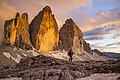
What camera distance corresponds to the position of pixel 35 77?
4225cm

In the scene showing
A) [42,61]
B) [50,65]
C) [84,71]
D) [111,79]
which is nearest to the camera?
[111,79]

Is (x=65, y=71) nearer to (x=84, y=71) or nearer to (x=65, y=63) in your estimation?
(x=84, y=71)

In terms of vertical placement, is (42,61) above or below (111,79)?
above

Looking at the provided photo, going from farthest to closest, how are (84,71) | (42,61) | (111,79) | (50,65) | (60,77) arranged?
1. (42,61)
2. (50,65)
3. (84,71)
4. (60,77)
5. (111,79)

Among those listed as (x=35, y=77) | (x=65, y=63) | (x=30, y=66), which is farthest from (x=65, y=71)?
(x=30, y=66)

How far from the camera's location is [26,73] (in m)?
44.7

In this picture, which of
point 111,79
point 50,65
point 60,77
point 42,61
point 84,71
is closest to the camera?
point 111,79

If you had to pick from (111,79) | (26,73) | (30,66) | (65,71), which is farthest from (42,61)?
(111,79)

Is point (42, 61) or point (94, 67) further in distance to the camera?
point (42, 61)

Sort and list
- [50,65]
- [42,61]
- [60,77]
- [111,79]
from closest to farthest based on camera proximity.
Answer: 1. [111,79]
2. [60,77]
3. [50,65]
4. [42,61]

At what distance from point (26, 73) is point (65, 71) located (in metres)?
6.76

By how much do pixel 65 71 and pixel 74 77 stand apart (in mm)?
1601

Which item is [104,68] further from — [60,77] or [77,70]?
[60,77]

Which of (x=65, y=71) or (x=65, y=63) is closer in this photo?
(x=65, y=71)
